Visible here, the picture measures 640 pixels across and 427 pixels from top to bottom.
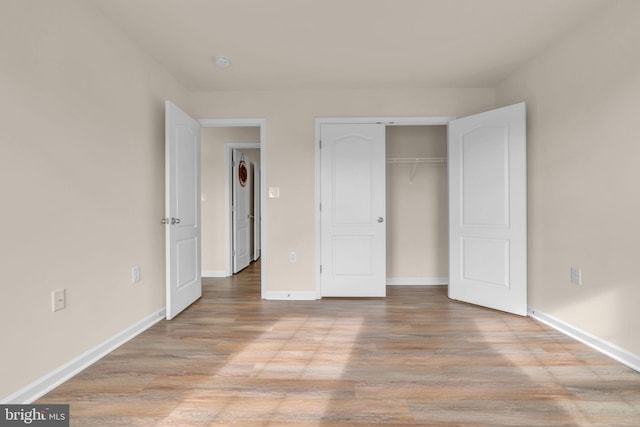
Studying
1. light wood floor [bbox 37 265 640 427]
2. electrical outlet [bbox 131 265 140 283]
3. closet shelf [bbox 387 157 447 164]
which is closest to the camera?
light wood floor [bbox 37 265 640 427]

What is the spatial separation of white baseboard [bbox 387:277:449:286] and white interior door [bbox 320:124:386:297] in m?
0.63

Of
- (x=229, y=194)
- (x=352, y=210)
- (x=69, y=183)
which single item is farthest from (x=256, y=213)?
(x=69, y=183)

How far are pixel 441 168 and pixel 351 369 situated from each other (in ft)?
10.2

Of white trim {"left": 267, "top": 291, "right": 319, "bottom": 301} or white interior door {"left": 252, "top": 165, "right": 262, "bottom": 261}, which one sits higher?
white interior door {"left": 252, "top": 165, "right": 262, "bottom": 261}

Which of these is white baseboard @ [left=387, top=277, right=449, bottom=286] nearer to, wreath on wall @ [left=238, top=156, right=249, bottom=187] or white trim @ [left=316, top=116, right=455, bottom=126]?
white trim @ [left=316, top=116, right=455, bottom=126]

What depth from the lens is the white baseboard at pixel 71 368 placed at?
1.65 metres

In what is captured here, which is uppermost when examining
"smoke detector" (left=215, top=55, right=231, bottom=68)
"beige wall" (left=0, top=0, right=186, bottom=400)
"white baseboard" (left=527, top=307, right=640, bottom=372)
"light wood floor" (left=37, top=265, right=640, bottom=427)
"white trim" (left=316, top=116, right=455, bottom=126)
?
"smoke detector" (left=215, top=55, right=231, bottom=68)

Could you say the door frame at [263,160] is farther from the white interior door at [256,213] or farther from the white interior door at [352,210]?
the white interior door at [256,213]

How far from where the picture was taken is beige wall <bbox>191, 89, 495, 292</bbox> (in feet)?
12.1

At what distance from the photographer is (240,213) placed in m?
5.41

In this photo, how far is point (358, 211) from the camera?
12.2 ft

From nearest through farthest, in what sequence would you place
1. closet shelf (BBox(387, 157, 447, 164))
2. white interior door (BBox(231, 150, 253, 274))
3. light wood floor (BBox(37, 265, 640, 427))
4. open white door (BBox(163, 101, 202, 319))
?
1. light wood floor (BBox(37, 265, 640, 427))
2. open white door (BBox(163, 101, 202, 319))
3. closet shelf (BBox(387, 157, 447, 164))
4. white interior door (BBox(231, 150, 253, 274))

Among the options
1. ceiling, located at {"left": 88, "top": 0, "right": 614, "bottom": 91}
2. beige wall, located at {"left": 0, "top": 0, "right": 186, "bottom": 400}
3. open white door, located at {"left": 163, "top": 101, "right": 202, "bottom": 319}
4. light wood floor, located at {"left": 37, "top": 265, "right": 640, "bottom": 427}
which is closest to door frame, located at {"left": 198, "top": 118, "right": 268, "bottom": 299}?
open white door, located at {"left": 163, "top": 101, "right": 202, "bottom": 319}

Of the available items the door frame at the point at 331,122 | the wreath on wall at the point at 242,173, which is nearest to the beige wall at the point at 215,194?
the wreath on wall at the point at 242,173
